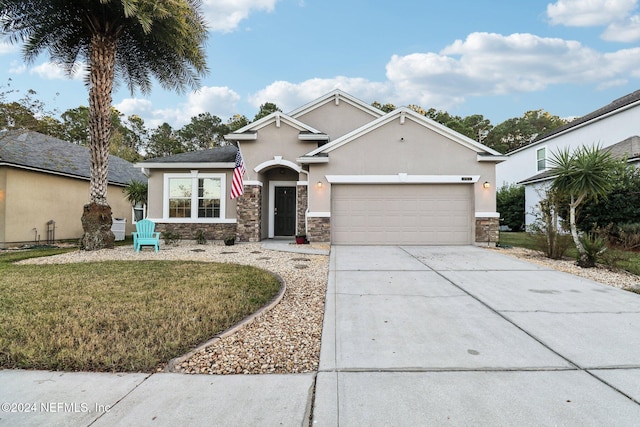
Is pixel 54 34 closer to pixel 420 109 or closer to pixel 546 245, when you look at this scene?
pixel 546 245

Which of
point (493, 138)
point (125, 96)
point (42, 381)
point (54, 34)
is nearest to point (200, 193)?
point (125, 96)

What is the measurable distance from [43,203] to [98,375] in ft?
47.5

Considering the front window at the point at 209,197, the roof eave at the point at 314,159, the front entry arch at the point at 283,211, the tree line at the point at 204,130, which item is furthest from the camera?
the tree line at the point at 204,130

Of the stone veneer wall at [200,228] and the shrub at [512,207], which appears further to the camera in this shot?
the shrub at [512,207]

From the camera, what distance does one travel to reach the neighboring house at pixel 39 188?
12039 millimetres

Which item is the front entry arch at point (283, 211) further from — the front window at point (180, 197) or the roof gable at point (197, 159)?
the front window at point (180, 197)

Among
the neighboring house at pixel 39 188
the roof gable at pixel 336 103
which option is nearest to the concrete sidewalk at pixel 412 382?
the roof gable at pixel 336 103

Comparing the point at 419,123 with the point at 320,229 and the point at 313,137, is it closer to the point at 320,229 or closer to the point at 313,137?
the point at 313,137

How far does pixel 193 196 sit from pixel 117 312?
9.81 m

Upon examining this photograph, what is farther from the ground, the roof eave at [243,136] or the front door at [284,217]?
the roof eave at [243,136]

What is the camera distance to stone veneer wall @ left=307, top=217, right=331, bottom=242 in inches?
447

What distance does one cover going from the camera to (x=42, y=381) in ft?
8.87

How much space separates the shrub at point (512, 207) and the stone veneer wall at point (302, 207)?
1512cm

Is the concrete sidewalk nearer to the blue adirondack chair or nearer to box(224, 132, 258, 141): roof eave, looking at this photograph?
the blue adirondack chair
